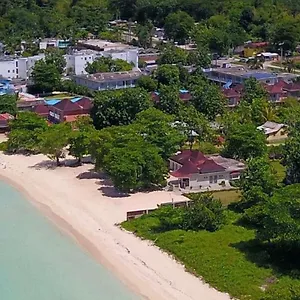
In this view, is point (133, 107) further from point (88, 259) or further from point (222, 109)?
point (88, 259)

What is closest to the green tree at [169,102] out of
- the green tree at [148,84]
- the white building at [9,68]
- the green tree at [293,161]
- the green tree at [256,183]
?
the green tree at [148,84]

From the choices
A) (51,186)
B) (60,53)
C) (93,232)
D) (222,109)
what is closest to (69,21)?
(60,53)

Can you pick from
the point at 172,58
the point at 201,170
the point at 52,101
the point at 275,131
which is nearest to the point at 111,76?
the point at 52,101

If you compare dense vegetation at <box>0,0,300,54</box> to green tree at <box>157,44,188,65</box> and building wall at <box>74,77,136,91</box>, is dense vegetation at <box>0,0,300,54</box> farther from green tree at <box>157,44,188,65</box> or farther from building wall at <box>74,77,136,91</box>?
building wall at <box>74,77,136,91</box>

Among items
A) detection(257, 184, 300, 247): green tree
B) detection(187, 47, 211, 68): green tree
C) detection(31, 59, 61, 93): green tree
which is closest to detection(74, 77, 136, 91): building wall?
detection(31, 59, 61, 93): green tree

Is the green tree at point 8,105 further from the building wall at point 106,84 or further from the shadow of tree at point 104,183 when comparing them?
the shadow of tree at point 104,183

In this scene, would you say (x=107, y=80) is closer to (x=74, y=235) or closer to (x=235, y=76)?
(x=235, y=76)
